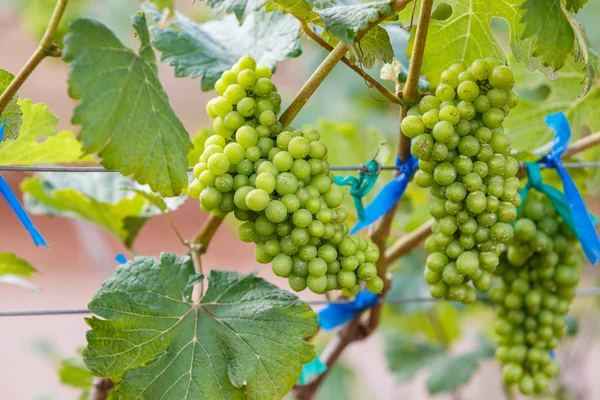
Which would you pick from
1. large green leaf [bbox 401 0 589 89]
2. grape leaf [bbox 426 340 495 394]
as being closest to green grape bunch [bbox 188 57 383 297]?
large green leaf [bbox 401 0 589 89]

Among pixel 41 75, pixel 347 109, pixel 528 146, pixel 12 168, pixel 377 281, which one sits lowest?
pixel 41 75

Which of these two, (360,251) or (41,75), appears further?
(41,75)

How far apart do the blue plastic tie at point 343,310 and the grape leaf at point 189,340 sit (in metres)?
0.25

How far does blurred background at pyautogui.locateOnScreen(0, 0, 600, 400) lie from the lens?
136 centimetres

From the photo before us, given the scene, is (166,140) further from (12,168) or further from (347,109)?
(347,109)

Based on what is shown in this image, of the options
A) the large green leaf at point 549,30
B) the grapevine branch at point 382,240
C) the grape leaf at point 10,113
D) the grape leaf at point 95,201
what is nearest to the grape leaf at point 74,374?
the grape leaf at point 95,201

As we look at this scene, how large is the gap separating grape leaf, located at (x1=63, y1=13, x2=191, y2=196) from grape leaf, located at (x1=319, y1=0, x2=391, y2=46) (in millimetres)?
165

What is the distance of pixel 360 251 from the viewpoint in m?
0.62

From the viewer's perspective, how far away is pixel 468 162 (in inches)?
25.3

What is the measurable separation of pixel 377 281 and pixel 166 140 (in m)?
0.24

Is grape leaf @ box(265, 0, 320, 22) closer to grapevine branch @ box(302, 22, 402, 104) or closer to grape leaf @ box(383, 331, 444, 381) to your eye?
grapevine branch @ box(302, 22, 402, 104)

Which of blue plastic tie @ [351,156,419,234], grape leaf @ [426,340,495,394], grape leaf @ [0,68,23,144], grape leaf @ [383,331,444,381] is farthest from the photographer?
grape leaf @ [383,331,444,381]

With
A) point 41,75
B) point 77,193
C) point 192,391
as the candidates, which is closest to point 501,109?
point 192,391

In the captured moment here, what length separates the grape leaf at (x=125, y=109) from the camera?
54 centimetres
